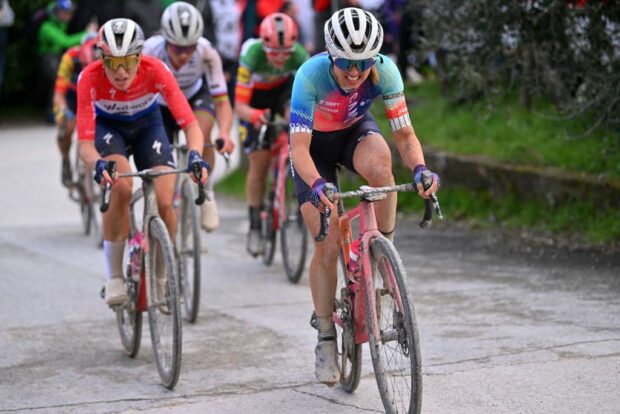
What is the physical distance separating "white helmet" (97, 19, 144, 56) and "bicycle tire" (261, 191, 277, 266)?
3395 millimetres

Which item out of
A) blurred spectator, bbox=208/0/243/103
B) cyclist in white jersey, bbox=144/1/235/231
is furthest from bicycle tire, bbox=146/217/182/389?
blurred spectator, bbox=208/0/243/103

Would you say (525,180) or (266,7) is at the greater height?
(266,7)

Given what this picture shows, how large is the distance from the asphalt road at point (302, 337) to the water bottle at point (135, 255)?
571 millimetres

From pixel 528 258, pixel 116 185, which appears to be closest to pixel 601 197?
pixel 528 258

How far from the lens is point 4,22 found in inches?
814

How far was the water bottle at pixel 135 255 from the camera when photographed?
7781mm

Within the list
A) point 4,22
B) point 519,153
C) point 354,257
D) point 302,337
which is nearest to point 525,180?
point 519,153

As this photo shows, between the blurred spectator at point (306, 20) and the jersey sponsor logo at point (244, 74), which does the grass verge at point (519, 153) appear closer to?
the jersey sponsor logo at point (244, 74)

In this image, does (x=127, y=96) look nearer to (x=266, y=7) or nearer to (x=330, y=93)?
(x=330, y=93)

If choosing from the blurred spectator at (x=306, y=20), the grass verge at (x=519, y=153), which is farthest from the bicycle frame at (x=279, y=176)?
the blurred spectator at (x=306, y=20)

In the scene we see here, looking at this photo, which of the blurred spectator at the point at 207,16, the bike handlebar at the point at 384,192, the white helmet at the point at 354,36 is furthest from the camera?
the blurred spectator at the point at 207,16

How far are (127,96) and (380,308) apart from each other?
2602 mm

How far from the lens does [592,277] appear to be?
940 cm

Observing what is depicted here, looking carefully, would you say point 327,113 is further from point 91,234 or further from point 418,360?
point 91,234
